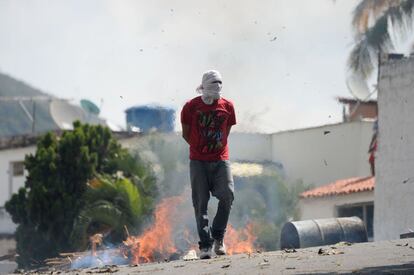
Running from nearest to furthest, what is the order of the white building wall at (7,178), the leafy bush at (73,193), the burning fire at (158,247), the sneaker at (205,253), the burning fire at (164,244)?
the sneaker at (205,253) → the burning fire at (158,247) → the burning fire at (164,244) → the leafy bush at (73,193) → the white building wall at (7,178)

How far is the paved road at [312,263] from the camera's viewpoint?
8.12 metres

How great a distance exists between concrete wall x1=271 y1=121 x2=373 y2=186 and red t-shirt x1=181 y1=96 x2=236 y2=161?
93.0 ft

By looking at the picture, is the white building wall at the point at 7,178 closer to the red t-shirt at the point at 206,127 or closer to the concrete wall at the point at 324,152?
the concrete wall at the point at 324,152

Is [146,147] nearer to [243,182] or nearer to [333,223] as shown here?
[243,182]

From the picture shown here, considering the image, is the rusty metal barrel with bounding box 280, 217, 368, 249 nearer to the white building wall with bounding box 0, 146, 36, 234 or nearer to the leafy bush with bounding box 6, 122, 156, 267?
the leafy bush with bounding box 6, 122, 156, 267

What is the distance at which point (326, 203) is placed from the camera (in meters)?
31.3

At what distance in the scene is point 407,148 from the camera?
22594mm

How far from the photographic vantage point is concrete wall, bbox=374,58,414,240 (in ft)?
73.9

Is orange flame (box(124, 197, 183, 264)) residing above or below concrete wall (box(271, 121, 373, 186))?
below


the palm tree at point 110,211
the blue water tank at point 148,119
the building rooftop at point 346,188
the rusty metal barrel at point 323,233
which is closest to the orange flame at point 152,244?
the rusty metal barrel at point 323,233

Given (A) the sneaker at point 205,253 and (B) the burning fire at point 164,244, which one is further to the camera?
(B) the burning fire at point 164,244

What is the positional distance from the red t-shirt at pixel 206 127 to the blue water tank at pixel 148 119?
17586mm

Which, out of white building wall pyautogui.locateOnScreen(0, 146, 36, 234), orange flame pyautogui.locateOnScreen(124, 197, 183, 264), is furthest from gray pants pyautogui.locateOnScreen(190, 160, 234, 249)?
white building wall pyautogui.locateOnScreen(0, 146, 36, 234)

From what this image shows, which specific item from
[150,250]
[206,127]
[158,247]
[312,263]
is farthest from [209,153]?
[158,247]
